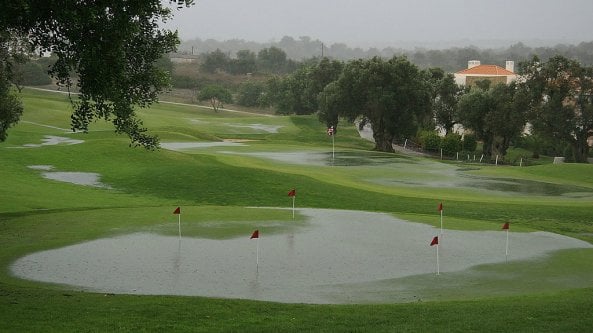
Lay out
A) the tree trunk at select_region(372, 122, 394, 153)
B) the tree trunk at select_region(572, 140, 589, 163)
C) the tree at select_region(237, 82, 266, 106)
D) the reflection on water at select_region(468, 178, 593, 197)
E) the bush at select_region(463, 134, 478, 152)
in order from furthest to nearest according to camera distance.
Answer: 1. the tree at select_region(237, 82, 266, 106)
2. the bush at select_region(463, 134, 478, 152)
3. the tree trunk at select_region(372, 122, 394, 153)
4. the tree trunk at select_region(572, 140, 589, 163)
5. the reflection on water at select_region(468, 178, 593, 197)

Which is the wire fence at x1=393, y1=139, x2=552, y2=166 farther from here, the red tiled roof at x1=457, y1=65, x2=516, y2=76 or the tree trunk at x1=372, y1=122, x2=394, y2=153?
the red tiled roof at x1=457, y1=65, x2=516, y2=76

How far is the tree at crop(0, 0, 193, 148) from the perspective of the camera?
1577cm

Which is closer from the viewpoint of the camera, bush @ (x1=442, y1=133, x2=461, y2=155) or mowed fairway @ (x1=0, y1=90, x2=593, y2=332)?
mowed fairway @ (x1=0, y1=90, x2=593, y2=332)

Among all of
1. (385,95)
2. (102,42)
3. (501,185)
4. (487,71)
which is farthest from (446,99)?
(102,42)

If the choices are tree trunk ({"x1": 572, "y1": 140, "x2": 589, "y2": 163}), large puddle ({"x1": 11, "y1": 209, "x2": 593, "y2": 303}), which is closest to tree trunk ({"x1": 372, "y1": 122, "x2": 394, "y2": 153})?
tree trunk ({"x1": 572, "y1": 140, "x2": 589, "y2": 163})

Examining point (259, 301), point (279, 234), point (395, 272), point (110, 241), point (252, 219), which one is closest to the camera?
point (259, 301)

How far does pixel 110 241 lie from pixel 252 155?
35742 millimetres

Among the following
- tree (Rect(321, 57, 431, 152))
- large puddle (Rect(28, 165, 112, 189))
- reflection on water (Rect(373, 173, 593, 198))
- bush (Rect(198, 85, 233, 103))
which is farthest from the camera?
bush (Rect(198, 85, 233, 103))

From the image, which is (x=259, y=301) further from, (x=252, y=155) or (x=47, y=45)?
(x=252, y=155)

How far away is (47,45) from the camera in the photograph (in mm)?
17875

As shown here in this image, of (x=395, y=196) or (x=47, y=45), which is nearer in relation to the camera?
(x=47, y=45)

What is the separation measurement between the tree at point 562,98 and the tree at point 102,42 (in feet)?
208

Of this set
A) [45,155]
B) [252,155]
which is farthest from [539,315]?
[252,155]

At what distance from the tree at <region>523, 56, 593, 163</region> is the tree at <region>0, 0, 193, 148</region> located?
6355 cm
